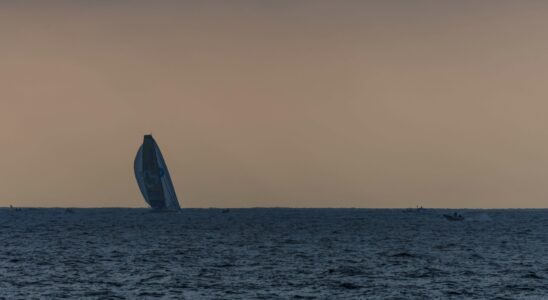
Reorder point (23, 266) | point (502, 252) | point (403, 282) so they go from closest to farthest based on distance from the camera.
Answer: point (403, 282) < point (23, 266) < point (502, 252)

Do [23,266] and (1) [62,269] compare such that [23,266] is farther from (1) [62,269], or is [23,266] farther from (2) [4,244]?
(2) [4,244]

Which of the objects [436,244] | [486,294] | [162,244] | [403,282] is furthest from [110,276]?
[436,244]

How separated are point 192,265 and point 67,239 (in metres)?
53.9

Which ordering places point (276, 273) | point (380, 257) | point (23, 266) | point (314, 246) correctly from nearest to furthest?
1. point (276, 273)
2. point (23, 266)
3. point (380, 257)
4. point (314, 246)

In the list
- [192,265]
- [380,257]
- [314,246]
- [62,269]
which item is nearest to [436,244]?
[314,246]

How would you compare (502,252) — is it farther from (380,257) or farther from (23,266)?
(23,266)

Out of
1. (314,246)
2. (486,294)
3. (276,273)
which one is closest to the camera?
(486,294)

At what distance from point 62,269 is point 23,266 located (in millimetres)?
4995

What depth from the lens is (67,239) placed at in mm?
141375

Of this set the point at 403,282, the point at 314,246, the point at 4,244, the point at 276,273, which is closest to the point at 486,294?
the point at 403,282

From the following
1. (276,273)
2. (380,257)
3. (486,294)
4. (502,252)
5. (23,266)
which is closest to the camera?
(486,294)

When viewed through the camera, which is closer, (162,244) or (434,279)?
(434,279)

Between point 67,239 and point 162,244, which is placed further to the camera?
point 67,239

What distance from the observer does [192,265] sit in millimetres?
91938
